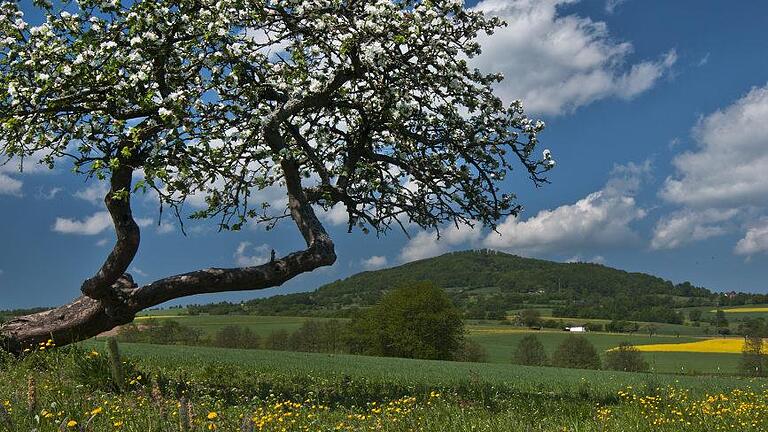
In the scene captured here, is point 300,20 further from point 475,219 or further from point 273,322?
point 273,322

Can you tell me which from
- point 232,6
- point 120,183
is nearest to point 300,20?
point 232,6

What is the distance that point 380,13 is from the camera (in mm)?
11445

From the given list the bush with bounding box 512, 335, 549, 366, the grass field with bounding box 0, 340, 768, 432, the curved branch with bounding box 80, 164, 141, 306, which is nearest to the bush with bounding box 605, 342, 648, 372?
the bush with bounding box 512, 335, 549, 366

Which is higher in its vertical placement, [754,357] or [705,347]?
[754,357]

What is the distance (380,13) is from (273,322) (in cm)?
12958

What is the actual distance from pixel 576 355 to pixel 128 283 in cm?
8430

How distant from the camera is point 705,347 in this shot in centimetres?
10694

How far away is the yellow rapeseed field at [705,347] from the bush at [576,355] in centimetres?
1972

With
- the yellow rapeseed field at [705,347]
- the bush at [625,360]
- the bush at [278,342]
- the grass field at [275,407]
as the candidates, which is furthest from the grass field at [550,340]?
the grass field at [275,407]

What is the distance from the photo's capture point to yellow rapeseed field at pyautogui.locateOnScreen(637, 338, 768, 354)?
10494cm

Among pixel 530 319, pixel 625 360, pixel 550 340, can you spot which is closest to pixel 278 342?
pixel 625 360

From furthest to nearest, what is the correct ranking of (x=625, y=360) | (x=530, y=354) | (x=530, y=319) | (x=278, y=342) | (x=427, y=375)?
(x=530, y=319) → (x=278, y=342) → (x=530, y=354) → (x=625, y=360) → (x=427, y=375)

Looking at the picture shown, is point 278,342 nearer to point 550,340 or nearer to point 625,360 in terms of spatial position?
point 625,360

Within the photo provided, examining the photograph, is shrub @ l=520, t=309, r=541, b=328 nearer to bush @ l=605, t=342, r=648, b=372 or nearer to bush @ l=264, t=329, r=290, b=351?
bush @ l=605, t=342, r=648, b=372
